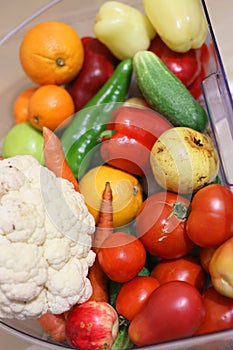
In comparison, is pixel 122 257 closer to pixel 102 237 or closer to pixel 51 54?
pixel 102 237

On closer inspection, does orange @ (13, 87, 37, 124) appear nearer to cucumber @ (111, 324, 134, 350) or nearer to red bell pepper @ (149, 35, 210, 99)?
red bell pepper @ (149, 35, 210, 99)

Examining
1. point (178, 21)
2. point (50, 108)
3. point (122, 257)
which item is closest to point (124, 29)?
point (178, 21)

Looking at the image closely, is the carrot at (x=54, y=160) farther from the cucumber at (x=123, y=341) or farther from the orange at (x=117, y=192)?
the cucumber at (x=123, y=341)

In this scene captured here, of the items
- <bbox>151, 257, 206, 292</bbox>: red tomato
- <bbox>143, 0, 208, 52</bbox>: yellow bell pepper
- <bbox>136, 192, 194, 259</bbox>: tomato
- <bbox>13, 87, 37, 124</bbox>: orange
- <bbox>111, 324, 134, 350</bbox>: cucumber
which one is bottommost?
<bbox>111, 324, 134, 350</bbox>: cucumber

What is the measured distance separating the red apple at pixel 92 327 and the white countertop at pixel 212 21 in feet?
0.41

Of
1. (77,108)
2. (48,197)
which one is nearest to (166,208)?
(48,197)

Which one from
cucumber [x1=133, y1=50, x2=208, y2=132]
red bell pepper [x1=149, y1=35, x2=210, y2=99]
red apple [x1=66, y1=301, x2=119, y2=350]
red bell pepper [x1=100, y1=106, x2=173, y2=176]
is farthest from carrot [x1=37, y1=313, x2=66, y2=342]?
red bell pepper [x1=149, y1=35, x2=210, y2=99]

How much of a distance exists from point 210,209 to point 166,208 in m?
0.08

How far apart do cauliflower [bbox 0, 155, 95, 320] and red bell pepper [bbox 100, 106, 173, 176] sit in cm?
11

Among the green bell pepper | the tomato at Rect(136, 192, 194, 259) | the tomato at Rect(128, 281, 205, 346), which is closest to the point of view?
the tomato at Rect(128, 281, 205, 346)

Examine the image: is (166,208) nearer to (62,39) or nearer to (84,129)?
(84,129)

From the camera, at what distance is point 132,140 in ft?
2.99

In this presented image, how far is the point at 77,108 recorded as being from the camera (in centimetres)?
105

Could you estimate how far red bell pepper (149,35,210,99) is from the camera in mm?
1006
